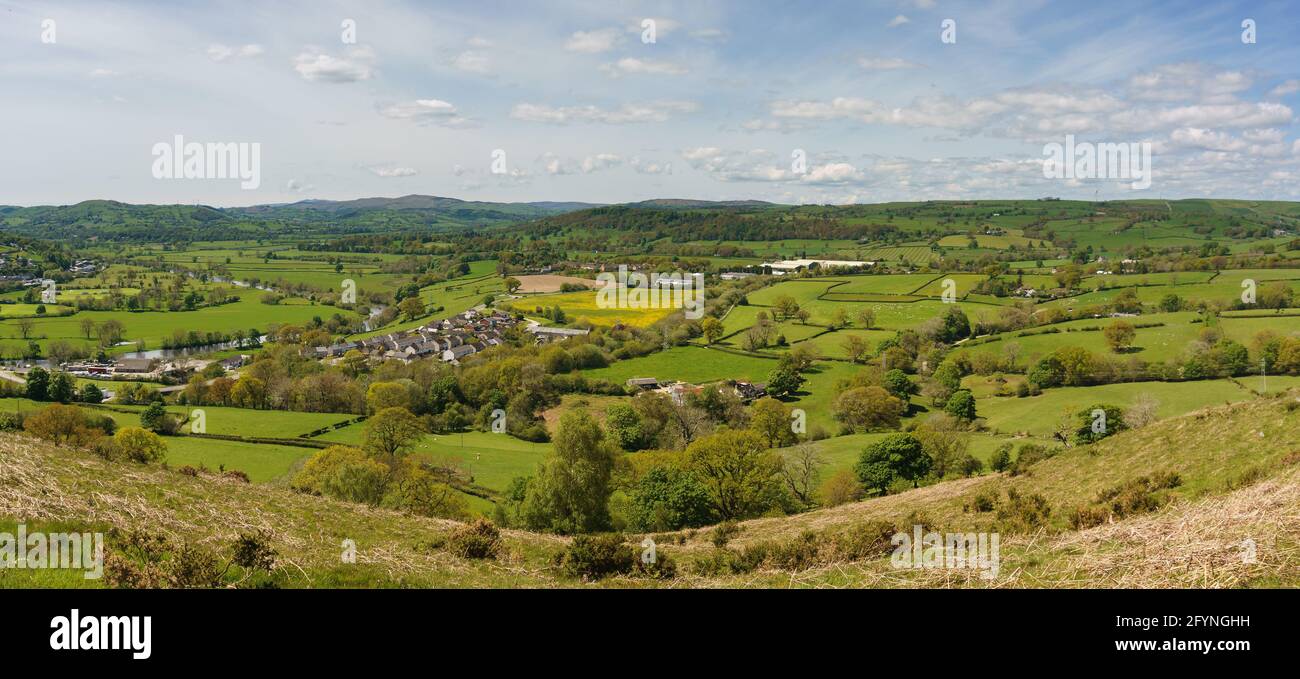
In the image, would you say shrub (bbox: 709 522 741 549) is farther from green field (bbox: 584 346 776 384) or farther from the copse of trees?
green field (bbox: 584 346 776 384)

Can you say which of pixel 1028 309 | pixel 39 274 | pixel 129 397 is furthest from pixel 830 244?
pixel 39 274

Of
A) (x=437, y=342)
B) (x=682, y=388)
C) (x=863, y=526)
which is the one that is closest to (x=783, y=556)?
(x=863, y=526)

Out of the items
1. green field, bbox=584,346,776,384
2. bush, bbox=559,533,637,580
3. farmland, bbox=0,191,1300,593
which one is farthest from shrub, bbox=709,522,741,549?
green field, bbox=584,346,776,384

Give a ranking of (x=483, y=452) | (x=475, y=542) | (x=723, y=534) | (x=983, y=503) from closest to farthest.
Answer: (x=475, y=542) → (x=983, y=503) → (x=723, y=534) → (x=483, y=452)

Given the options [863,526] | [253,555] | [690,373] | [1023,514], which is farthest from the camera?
[690,373]

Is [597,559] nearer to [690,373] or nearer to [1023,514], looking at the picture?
[1023,514]
